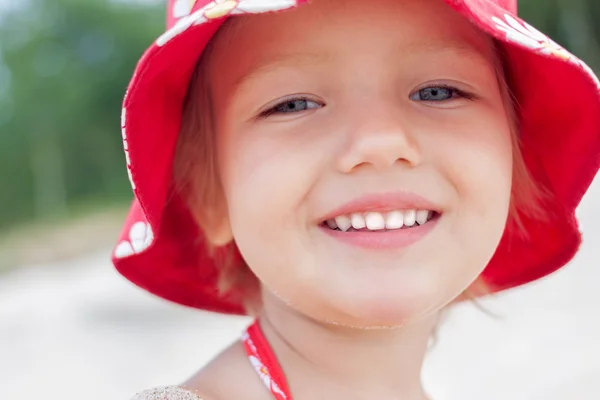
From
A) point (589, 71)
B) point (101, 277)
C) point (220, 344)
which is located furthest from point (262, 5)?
point (101, 277)

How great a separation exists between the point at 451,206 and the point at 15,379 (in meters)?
2.74

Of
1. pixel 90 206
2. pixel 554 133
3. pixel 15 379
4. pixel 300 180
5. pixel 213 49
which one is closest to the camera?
pixel 300 180

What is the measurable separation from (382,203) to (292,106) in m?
0.16

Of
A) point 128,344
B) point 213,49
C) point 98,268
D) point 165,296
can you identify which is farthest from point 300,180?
point 98,268

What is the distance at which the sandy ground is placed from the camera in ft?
8.75

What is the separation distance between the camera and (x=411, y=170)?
881 mm

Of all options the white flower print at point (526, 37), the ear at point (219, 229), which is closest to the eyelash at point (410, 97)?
the white flower print at point (526, 37)

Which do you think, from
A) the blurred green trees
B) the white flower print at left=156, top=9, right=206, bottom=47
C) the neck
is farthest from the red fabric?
the blurred green trees

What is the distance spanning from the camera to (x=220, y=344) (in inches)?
129

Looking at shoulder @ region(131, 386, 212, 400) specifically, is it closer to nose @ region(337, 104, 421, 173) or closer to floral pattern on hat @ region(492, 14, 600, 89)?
nose @ region(337, 104, 421, 173)

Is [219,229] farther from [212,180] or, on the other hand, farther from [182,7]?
[182,7]

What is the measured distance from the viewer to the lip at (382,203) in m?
0.87

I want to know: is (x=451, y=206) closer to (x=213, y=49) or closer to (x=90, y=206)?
(x=213, y=49)

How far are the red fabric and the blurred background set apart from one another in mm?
559
